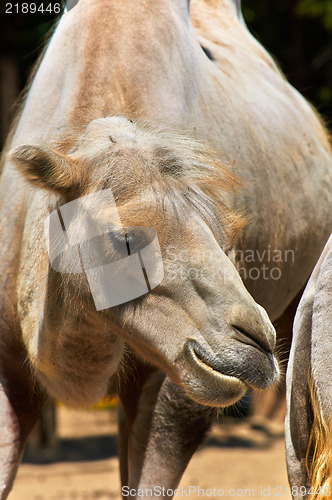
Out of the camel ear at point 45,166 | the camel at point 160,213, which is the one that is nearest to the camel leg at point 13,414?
the camel at point 160,213

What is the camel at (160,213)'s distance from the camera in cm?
253

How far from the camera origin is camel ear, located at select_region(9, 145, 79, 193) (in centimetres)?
262

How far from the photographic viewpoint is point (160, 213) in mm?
2541

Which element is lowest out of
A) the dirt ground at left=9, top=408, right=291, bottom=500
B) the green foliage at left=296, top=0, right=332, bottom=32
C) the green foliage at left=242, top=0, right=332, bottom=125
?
the dirt ground at left=9, top=408, right=291, bottom=500

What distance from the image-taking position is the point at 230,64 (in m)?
4.31

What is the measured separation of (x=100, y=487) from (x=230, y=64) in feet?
11.9

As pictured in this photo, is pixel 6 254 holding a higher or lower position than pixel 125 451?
higher

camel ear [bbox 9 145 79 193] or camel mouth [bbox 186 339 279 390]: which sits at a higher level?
camel ear [bbox 9 145 79 193]

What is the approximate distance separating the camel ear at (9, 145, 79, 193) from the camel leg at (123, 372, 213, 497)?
1.13 metres

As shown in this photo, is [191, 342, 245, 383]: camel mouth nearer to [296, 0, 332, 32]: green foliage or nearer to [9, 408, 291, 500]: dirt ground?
[9, 408, 291, 500]: dirt ground

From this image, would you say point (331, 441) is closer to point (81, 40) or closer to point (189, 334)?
point (189, 334)

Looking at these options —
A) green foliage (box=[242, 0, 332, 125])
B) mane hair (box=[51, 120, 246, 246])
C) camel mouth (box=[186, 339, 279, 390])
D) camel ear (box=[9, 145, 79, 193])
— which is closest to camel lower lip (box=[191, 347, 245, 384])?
camel mouth (box=[186, 339, 279, 390])

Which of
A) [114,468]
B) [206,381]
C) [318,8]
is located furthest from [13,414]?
[318,8]

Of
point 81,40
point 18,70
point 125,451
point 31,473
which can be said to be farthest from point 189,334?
point 18,70
